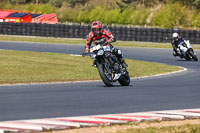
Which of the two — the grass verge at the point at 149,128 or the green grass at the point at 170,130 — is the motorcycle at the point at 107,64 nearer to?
the grass verge at the point at 149,128

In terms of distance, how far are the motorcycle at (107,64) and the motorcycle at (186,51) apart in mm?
13288

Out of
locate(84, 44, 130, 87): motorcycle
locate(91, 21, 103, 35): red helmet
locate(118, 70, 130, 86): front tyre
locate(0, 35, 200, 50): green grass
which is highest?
locate(91, 21, 103, 35): red helmet

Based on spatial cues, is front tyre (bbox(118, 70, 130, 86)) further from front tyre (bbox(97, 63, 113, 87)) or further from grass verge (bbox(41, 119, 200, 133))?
grass verge (bbox(41, 119, 200, 133))

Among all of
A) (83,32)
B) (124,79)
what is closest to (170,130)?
(124,79)

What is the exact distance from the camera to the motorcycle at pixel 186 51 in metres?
28.9

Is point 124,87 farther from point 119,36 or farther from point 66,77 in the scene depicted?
point 119,36

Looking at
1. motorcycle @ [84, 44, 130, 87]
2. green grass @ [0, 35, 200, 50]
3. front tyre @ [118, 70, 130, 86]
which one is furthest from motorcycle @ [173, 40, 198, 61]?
motorcycle @ [84, 44, 130, 87]

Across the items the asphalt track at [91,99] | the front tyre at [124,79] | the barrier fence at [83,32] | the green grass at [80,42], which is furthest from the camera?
the barrier fence at [83,32]

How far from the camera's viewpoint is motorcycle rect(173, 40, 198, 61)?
28.9 m

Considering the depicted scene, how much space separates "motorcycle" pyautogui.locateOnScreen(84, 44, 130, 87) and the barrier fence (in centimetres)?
2803

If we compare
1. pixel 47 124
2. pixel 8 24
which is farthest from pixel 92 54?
pixel 8 24

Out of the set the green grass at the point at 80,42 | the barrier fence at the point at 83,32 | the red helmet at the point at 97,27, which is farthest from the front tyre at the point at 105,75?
the barrier fence at the point at 83,32

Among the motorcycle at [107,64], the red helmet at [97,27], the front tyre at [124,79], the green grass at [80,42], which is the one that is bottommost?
the green grass at [80,42]

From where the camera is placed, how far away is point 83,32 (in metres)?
49.6
